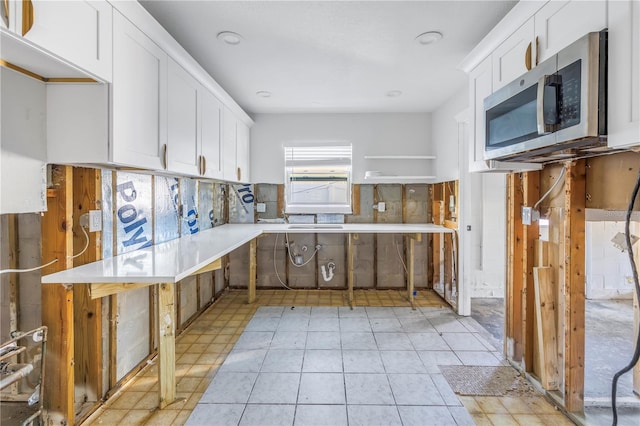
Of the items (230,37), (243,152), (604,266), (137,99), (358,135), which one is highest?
(230,37)

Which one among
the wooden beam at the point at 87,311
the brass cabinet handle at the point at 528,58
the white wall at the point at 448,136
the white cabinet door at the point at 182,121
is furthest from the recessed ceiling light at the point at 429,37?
the wooden beam at the point at 87,311

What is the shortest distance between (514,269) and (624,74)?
157 centimetres

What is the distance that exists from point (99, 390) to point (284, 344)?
4.40 ft

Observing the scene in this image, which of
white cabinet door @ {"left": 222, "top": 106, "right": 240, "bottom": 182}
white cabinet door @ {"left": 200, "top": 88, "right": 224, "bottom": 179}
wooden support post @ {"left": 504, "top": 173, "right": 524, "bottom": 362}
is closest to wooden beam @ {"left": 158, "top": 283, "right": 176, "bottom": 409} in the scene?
white cabinet door @ {"left": 200, "top": 88, "right": 224, "bottom": 179}

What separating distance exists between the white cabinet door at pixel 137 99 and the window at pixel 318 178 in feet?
7.93

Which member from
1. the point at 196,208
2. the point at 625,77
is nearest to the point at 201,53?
the point at 196,208

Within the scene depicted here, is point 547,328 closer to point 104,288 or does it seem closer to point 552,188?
point 552,188

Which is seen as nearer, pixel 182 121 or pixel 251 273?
pixel 182 121

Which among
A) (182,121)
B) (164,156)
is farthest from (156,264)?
(182,121)

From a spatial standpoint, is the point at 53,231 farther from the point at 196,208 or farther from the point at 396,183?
the point at 396,183

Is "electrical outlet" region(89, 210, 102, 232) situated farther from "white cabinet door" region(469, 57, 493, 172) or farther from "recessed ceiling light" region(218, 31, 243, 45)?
"white cabinet door" region(469, 57, 493, 172)

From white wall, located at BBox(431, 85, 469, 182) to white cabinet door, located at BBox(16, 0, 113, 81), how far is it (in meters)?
2.98

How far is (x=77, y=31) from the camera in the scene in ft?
4.35

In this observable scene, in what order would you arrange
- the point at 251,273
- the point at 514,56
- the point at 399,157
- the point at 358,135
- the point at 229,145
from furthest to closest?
the point at 358,135 → the point at 399,157 → the point at 251,273 → the point at 229,145 → the point at 514,56
